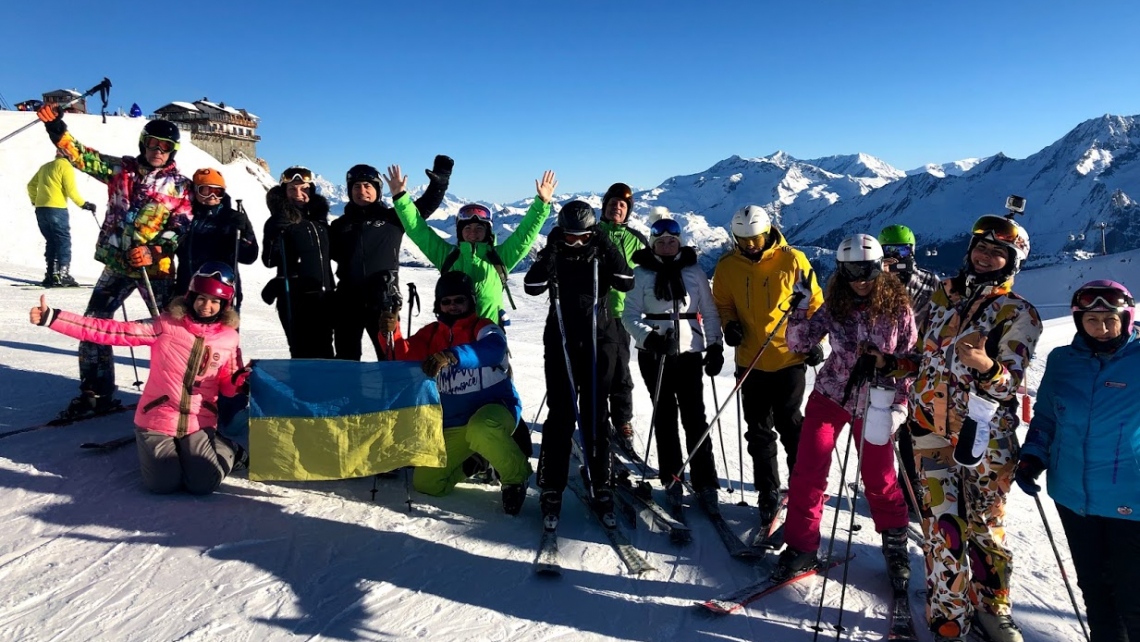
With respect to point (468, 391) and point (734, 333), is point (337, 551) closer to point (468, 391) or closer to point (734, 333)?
point (468, 391)

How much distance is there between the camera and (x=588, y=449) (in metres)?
4.73

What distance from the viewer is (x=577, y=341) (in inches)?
181

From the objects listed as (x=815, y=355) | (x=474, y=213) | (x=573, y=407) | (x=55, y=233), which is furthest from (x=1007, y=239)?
(x=55, y=233)

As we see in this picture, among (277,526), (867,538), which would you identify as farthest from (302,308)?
(867,538)

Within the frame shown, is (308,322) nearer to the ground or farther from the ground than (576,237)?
nearer to the ground

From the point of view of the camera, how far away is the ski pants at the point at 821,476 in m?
3.98

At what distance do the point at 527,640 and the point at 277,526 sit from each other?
2.02 m

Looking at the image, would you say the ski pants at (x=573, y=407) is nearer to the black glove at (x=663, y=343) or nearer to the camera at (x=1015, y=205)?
the black glove at (x=663, y=343)

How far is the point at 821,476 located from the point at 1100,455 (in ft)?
4.62

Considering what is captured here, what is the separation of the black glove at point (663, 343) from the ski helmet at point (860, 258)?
4.39 feet

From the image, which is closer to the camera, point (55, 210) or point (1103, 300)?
point (1103, 300)

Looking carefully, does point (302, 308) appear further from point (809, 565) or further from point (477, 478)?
point (809, 565)

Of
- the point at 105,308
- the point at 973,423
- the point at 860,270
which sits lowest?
the point at 973,423

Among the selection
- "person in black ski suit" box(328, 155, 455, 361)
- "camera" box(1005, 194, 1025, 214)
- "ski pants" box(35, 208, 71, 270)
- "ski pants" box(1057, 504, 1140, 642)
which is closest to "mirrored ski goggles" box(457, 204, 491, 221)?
"person in black ski suit" box(328, 155, 455, 361)
